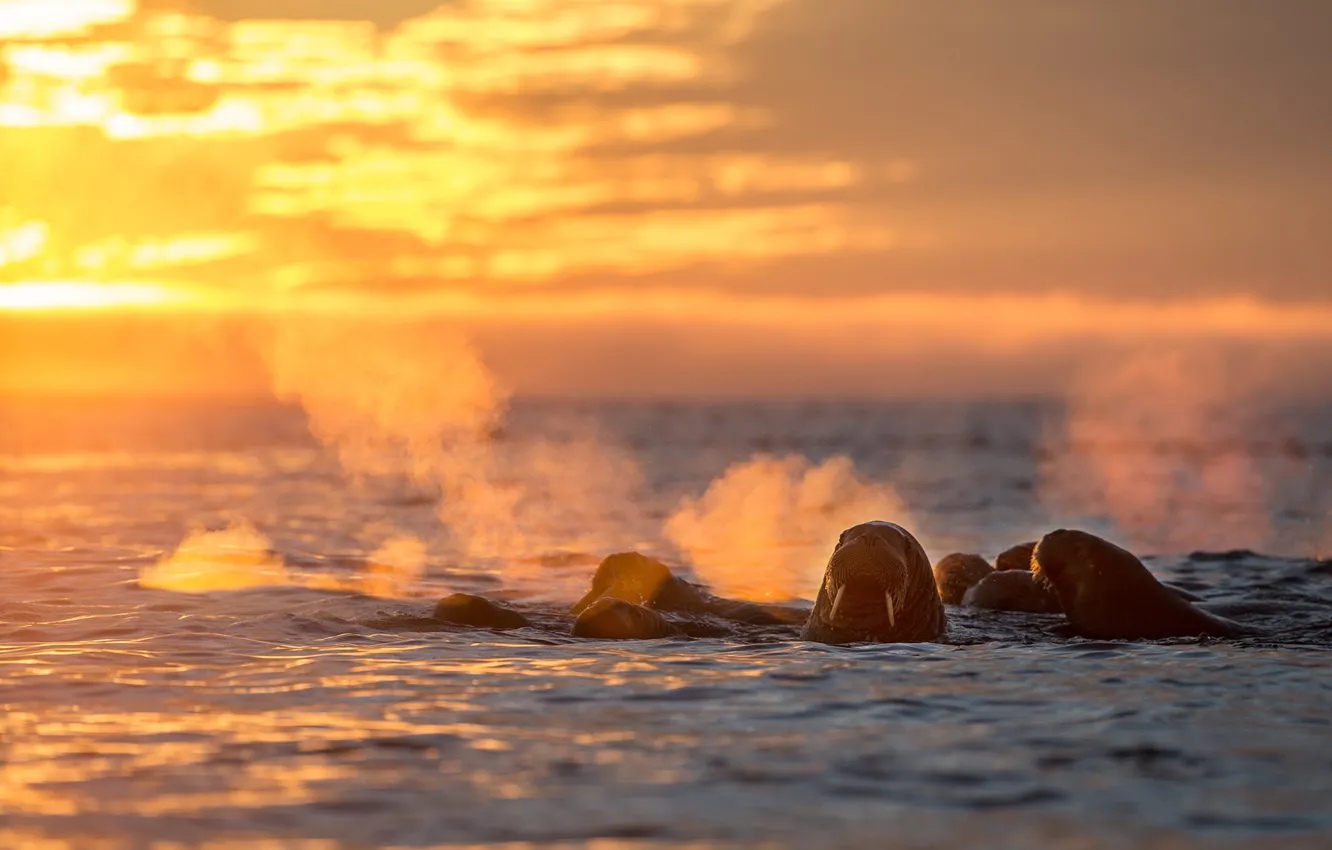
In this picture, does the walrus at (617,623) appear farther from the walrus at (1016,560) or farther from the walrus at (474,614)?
the walrus at (1016,560)

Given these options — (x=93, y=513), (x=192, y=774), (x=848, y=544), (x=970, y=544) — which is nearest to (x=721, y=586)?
(x=848, y=544)

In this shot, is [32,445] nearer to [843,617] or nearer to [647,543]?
[647,543]

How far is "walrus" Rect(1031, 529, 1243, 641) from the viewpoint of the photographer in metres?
12.5

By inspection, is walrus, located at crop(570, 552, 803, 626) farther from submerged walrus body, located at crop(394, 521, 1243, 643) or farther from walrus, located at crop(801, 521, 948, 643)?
walrus, located at crop(801, 521, 948, 643)

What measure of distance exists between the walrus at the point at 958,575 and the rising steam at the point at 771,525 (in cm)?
184

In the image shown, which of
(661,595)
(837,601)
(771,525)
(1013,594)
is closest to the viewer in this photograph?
(837,601)

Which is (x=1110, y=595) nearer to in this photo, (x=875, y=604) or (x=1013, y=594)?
(x=1013, y=594)

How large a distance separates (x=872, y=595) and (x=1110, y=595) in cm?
240

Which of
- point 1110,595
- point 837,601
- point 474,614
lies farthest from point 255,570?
point 1110,595

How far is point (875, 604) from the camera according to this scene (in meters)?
12.0

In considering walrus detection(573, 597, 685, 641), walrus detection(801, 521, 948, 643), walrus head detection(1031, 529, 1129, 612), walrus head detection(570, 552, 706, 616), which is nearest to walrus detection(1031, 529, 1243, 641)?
walrus head detection(1031, 529, 1129, 612)

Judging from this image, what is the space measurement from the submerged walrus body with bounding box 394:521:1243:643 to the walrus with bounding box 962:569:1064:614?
2cm

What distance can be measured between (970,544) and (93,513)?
55.3 feet

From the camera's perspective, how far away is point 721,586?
17.7 meters
